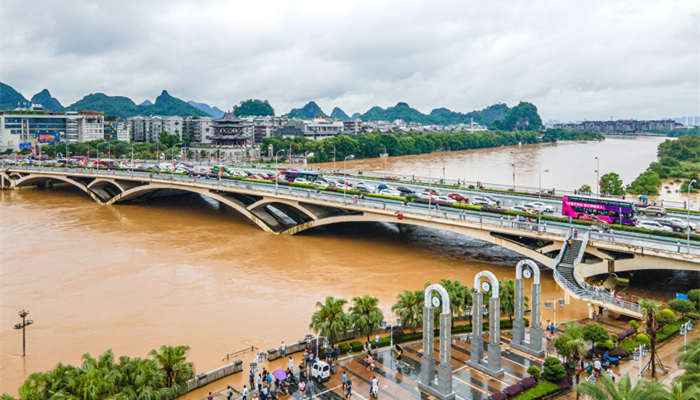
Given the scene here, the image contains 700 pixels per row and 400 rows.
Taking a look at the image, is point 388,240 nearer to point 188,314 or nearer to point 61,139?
point 188,314

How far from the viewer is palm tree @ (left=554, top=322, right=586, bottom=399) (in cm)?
2089

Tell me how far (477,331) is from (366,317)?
503cm

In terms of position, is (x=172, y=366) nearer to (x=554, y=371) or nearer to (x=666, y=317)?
(x=554, y=371)

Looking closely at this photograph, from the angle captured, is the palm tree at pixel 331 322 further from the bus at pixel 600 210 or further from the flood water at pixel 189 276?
the bus at pixel 600 210

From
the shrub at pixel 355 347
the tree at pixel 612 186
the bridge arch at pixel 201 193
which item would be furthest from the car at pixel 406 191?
the shrub at pixel 355 347

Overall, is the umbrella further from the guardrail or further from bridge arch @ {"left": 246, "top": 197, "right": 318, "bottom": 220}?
bridge arch @ {"left": 246, "top": 197, "right": 318, "bottom": 220}

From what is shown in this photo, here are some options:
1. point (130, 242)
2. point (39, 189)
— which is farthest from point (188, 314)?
point (39, 189)

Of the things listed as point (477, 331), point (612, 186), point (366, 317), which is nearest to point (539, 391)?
point (477, 331)

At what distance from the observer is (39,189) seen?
88.1 m

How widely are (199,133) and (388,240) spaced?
126 meters

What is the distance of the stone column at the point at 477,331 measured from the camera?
22.9m

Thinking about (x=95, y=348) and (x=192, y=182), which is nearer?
(x=95, y=348)

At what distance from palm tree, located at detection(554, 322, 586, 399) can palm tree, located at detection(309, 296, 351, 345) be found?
933 cm

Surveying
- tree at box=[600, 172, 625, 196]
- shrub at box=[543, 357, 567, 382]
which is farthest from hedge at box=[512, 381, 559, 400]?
tree at box=[600, 172, 625, 196]
